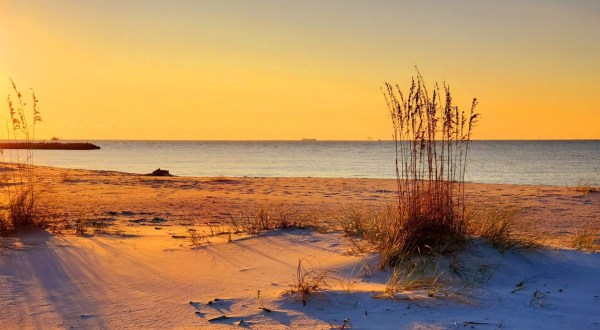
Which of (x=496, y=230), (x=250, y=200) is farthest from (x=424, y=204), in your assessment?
(x=250, y=200)

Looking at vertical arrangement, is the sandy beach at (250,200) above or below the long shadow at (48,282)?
below

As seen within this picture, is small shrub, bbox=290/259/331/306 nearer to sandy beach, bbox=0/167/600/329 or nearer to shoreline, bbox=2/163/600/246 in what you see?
sandy beach, bbox=0/167/600/329

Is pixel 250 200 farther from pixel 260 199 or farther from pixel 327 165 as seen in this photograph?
pixel 327 165

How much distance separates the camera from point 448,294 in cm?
424

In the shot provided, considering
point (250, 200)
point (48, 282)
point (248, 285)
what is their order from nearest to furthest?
point (248, 285), point (48, 282), point (250, 200)

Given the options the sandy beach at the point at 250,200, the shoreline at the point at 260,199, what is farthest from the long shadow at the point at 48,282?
the shoreline at the point at 260,199

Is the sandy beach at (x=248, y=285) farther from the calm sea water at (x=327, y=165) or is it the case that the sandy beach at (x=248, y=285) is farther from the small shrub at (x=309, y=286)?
the calm sea water at (x=327, y=165)

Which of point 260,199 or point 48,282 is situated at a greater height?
point 48,282

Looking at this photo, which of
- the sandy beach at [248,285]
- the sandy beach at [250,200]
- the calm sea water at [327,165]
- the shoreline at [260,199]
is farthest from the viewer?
the calm sea water at [327,165]

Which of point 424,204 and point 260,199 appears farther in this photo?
point 260,199

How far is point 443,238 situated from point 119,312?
3.17 metres

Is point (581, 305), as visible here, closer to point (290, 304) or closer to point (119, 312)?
point (290, 304)

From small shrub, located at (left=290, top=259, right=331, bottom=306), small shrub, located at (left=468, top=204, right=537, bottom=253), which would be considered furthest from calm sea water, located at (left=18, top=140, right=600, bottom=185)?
small shrub, located at (left=290, top=259, right=331, bottom=306)

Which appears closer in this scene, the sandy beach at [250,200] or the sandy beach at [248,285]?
the sandy beach at [248,285]
